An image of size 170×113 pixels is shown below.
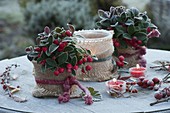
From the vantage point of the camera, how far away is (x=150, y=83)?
5.54ft

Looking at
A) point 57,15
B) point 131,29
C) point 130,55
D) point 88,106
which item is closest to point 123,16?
point 131,29

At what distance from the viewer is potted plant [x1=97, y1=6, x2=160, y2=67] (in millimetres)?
1900

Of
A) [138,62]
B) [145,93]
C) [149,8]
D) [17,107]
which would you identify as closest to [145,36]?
[138,62]

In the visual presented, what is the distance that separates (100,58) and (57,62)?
0.89 ft

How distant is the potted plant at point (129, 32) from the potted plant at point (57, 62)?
30 cm

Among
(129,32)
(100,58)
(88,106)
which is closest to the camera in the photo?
(88,106)

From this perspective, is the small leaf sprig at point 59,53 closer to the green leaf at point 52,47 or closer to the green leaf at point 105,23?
the green leaf at point 52,47

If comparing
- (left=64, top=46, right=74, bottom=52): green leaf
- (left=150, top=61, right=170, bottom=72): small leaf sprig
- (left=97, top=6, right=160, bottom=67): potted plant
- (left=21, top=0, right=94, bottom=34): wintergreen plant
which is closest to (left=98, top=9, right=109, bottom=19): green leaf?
(left=97, top=6, right=160, bottom=67): potted plant

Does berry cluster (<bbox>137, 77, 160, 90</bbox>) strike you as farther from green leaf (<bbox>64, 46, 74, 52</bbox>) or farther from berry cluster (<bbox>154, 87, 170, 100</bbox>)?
green leaf (<bbox>64, 46, 74, 52</bbox>)

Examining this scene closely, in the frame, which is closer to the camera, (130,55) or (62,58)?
(62,58)

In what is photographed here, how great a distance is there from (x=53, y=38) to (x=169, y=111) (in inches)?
18.8

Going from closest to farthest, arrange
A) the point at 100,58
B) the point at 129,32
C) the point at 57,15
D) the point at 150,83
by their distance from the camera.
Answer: the point at 150,83 → the point at 100,58 → the point at 129,32 → the point at 57,15

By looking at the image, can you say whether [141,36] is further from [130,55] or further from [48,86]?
[48,86]

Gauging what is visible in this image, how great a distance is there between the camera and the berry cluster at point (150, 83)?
→ 1.69 meters
